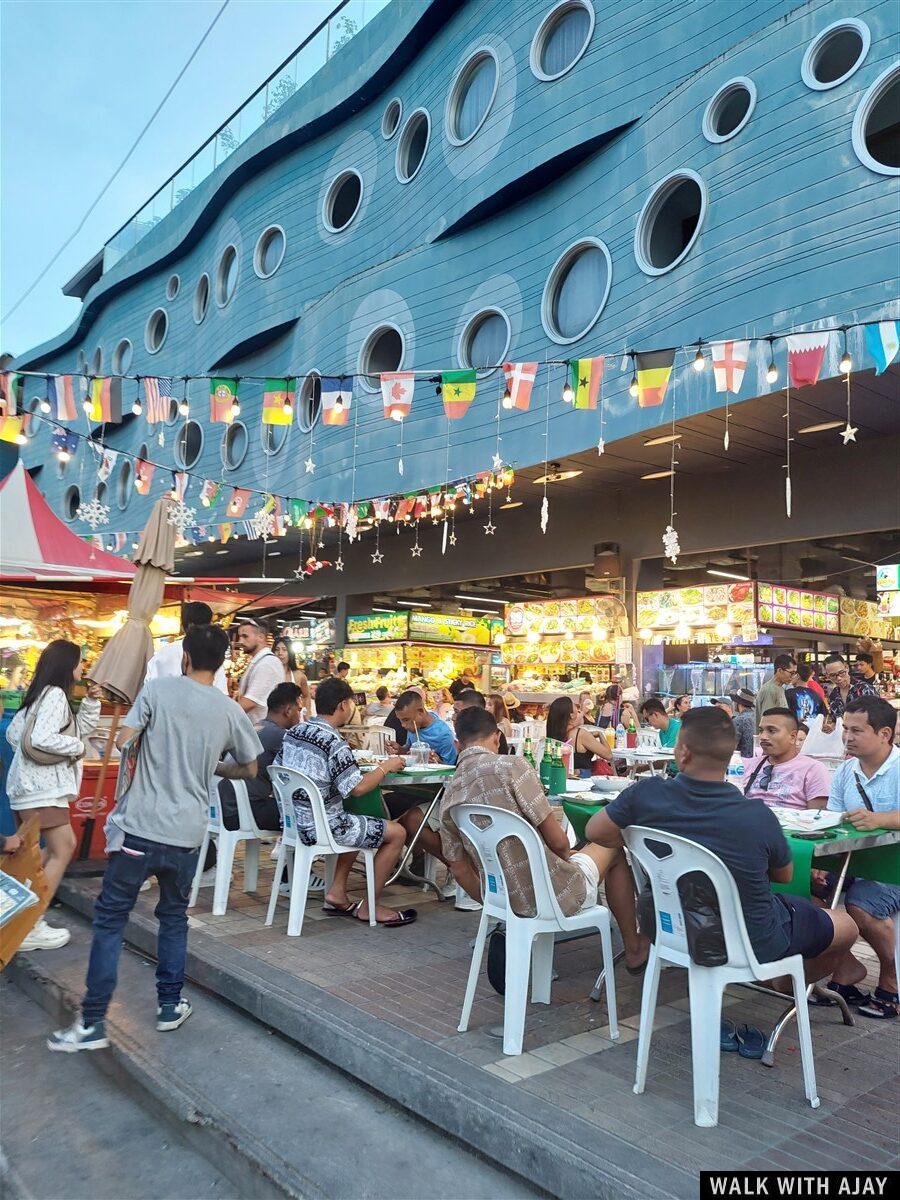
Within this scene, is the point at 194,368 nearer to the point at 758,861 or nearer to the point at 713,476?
the point at 713,476

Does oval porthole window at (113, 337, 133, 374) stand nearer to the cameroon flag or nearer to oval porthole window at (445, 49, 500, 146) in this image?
oval porthole window at (445, 49, 500, 146)

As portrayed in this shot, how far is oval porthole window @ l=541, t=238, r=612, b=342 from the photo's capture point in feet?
41.8

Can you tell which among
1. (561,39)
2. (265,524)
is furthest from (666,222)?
(265,524)

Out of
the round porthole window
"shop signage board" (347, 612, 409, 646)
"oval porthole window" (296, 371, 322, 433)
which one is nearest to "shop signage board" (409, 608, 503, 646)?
"shop signage board" (347, 612, 409, 646)

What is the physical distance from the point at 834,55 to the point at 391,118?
36.2ft

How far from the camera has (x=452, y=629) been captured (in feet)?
69.9

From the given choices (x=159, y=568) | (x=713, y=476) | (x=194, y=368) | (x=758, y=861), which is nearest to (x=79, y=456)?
(x=194, y=368)

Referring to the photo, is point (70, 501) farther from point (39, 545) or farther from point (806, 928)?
point (806, 928)

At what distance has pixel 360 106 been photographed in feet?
62.4

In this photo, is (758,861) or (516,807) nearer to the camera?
(758,861)

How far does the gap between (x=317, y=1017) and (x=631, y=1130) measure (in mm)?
1556

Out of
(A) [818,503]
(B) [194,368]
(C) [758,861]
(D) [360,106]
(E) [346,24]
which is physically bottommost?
(C) [758,861]

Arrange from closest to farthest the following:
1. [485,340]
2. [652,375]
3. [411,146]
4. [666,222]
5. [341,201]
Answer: [652,375] → [666,222] → [485,340] → [411,146] → [341,201]

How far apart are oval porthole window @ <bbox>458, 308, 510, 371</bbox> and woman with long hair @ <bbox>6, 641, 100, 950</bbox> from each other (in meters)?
10.7
